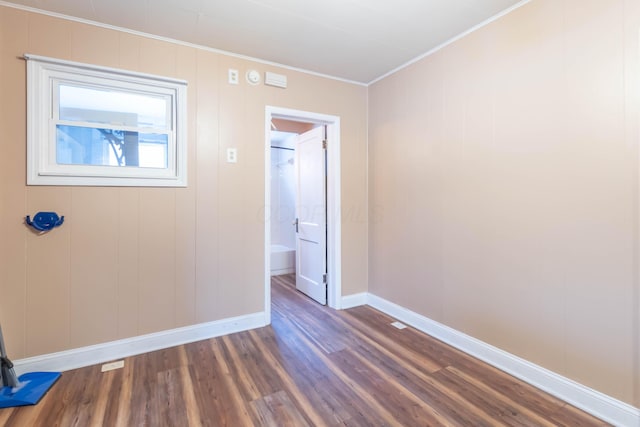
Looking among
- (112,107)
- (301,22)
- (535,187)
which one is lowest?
(535,187)

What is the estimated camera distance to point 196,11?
2055 mm

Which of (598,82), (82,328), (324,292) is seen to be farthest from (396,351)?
(82,328)

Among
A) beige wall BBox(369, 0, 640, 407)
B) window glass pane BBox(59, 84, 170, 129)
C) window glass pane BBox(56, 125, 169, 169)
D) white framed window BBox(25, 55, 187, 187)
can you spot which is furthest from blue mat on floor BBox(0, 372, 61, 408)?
beige wall BBox(369, 0, 640, 407)

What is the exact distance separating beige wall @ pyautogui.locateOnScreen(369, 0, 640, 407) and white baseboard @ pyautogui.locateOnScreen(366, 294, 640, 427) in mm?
48

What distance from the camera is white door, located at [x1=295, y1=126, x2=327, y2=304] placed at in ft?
11.2

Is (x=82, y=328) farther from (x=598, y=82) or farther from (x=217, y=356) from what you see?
(x=598, y=82)

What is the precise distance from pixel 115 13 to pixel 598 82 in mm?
3053

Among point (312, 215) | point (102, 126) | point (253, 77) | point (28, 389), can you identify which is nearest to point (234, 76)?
point (253, 77)

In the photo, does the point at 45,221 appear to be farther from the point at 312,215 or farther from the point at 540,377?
the point at 540,377

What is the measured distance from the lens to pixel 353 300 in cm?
338

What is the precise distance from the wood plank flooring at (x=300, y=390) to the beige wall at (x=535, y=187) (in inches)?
13.8

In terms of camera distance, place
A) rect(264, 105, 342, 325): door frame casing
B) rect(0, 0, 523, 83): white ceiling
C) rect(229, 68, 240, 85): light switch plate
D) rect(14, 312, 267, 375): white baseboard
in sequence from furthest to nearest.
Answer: rect(264, 105, 342, 325): door frame casing
rect(229, 68, 240, 85): light switch plate
rect(14, 312, 267, 375): white baseboard
rect(0, 0, 523, 83): white ceiling

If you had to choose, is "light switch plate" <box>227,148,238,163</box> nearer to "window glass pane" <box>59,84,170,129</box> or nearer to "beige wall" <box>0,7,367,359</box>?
"beige wall" <box>0,7,367,359</box>

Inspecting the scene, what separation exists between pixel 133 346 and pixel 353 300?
212 centimetres
